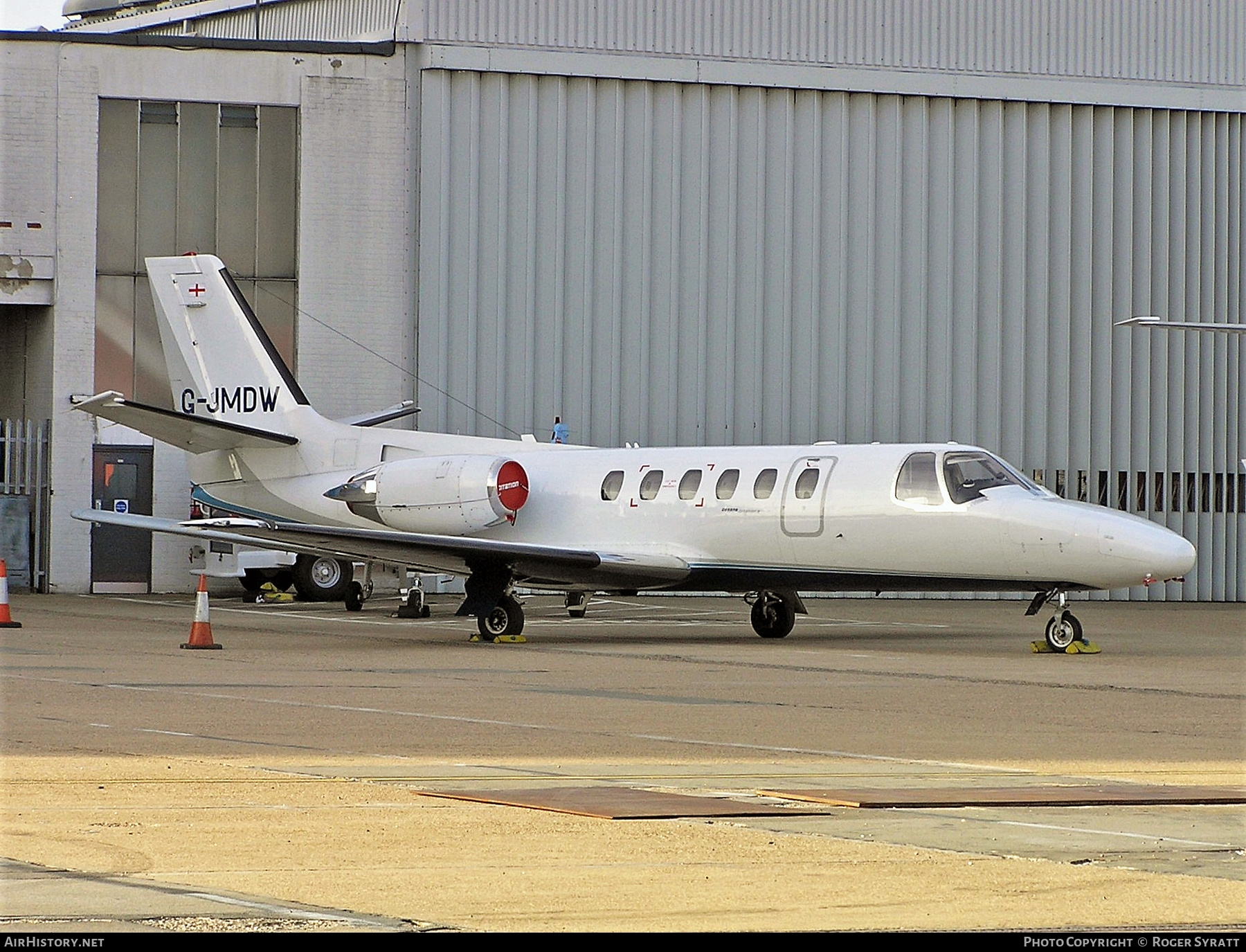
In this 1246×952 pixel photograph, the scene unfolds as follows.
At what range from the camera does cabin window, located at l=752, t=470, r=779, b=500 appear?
69.1 ft

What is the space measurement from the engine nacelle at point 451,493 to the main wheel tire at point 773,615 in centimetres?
326

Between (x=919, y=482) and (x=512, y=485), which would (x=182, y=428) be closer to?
(x=512, y=485)

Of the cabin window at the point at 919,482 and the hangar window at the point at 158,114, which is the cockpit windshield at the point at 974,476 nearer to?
the cabin window at the point at 919,482

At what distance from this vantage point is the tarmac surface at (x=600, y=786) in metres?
6.16

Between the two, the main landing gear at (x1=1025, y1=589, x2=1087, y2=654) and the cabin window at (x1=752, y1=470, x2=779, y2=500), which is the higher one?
the cabin window at (x1=752, y1=470, x2=779, y2=500)

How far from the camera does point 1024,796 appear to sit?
8.88 m

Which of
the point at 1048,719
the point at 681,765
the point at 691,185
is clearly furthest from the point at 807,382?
the point at 681,765

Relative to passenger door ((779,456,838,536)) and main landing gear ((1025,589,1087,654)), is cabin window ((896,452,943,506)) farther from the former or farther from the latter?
main landing gear ((1025,589,1087,654))

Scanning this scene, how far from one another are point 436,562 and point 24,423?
51.7 ft

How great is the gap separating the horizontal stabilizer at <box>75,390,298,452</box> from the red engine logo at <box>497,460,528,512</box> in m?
4.21

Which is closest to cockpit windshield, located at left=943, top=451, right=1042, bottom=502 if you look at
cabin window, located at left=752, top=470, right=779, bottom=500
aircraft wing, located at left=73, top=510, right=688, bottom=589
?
cabin window, located at left=752, top=470, right=779, bottom=500

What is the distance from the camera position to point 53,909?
596cm

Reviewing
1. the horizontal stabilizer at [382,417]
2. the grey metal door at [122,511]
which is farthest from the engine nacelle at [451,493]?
the grey metal door at [122,511]

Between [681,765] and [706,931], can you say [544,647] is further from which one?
[706,931]
